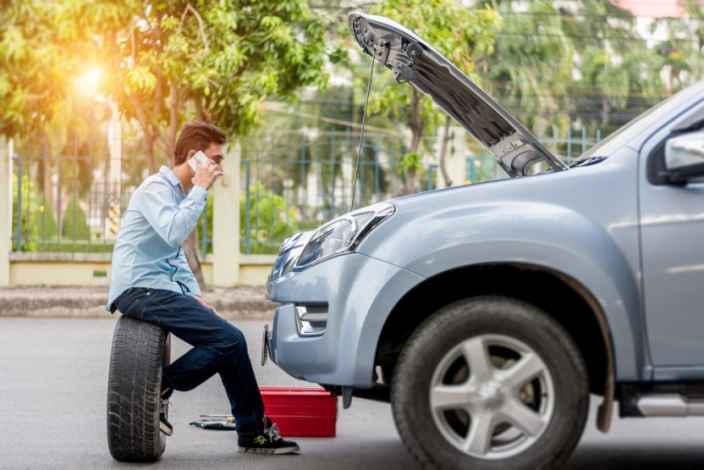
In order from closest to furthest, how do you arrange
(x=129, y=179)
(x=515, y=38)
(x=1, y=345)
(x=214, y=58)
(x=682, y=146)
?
1. (x=682, y=146)
2. (x=1, y=345)
3. (x=214, y=58)
4. (x=129, y=179)
5. (x=515, y=38)

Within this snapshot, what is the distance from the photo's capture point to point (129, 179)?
16875 mm

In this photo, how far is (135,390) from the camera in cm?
570

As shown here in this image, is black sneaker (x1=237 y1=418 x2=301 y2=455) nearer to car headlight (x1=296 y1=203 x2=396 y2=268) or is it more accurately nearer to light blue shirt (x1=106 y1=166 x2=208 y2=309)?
light blue shirt (x1=106 y1=166 x2=208 y2=309)

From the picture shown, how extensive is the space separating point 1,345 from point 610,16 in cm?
2236

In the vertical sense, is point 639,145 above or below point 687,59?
below

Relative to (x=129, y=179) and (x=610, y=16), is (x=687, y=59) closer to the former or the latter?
(x=610, y=16)

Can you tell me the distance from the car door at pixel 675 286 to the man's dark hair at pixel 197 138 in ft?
6.87

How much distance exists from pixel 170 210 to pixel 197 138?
0.37 metres

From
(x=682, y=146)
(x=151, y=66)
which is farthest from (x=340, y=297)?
(x=151, y=66)

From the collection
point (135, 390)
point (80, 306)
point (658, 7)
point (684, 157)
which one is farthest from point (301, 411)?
point (658, 7)

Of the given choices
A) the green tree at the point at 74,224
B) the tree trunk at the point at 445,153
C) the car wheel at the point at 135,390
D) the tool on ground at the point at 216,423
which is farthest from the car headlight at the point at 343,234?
the tree trunk at the point at 445,153

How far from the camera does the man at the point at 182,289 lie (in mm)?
5883

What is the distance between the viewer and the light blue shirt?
5867mm

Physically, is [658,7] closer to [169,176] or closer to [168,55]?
[168,55]
